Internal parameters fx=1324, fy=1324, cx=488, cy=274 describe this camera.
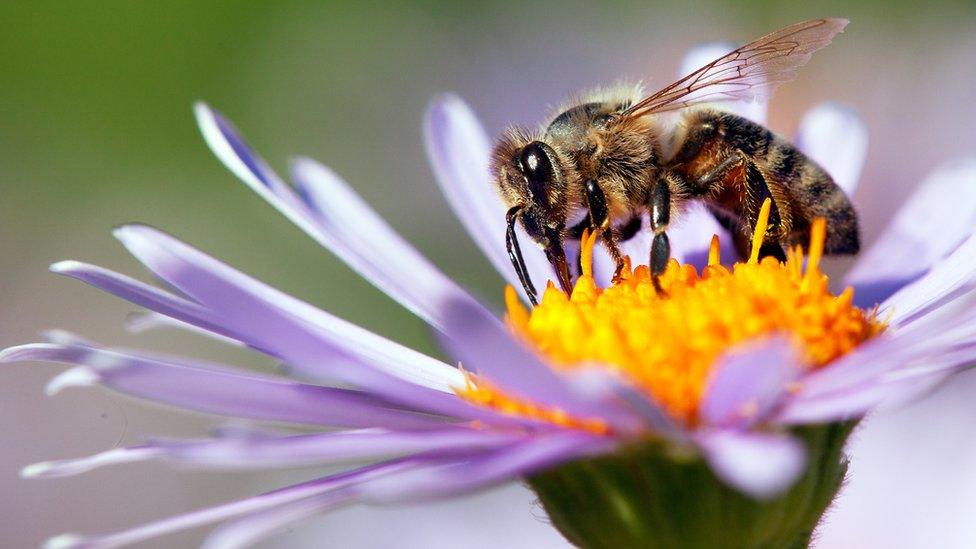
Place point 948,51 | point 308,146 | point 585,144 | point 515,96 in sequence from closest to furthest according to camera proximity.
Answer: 1. point 585,144
2. point 948,51
3. point 308,146
4. point 515,96

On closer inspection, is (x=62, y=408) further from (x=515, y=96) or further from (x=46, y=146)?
(x=515, y=96)

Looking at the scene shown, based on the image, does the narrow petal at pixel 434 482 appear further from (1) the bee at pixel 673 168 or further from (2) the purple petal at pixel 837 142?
(2) the purple petal at pixel 837 142

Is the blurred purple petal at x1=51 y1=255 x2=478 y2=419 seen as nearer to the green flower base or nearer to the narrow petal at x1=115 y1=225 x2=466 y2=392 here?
the narrow petal at x1=115 y1=225 x2=466 y2=392

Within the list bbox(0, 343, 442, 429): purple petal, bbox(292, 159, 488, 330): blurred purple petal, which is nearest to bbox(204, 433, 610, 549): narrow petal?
bbox(0, 343, 442, 429): purple petal

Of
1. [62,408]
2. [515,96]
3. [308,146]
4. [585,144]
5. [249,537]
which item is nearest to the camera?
[249,537]

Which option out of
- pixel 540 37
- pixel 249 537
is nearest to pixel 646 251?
pixel 249 537

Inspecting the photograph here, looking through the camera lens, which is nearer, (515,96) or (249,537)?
(249,537)
